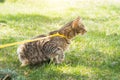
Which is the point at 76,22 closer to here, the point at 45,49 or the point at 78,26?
the point at 78,26

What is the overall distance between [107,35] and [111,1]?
683 centimetres

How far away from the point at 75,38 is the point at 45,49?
235 cm

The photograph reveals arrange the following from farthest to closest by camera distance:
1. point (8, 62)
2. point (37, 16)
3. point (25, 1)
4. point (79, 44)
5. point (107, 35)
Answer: point (25, 1) < point (37, 16) < point (107, 35) < point (79, 44) < point (8, 62)

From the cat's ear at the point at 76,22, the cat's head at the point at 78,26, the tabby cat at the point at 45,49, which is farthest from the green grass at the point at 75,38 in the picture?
the cat's ear at the point at 76,22

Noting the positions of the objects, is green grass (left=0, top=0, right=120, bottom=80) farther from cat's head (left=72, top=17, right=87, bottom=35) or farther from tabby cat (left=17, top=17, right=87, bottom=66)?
cat's head (left=72, top=17, right=87, bottom=35)

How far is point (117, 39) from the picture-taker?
33.9ft

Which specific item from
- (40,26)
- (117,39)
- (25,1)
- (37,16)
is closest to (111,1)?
(25,1)

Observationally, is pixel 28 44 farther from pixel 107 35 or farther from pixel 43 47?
pixel 107 35

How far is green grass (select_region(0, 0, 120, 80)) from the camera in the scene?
777 cm

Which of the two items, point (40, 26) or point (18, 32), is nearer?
point (18, 32)

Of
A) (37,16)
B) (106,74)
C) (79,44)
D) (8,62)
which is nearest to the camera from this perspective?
(106,74)

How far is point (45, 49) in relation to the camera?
8.09 meters

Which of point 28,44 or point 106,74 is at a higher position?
point 28,44

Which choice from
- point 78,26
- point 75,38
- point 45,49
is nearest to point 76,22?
point 78,26
